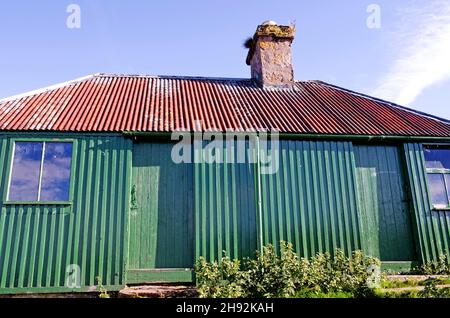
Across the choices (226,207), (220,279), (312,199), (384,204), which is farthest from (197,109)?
(384,204)

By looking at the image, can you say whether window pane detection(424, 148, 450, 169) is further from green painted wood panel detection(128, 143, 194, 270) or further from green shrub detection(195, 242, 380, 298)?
green painted wood panel detection(128, 143, 194, 270)

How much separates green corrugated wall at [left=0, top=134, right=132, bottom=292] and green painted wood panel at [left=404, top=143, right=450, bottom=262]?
25.0ft

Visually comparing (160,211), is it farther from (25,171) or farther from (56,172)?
(25,171)

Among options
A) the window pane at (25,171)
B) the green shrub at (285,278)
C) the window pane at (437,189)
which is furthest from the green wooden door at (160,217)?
the window pane at (437,189)

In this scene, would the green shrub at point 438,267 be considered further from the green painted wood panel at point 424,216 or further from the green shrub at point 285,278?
the green shrub at point 285,278

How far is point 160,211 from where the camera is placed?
9516 mm

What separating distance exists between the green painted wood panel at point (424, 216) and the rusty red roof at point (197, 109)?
2.49ft

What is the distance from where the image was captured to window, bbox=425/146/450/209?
10406 millimetres

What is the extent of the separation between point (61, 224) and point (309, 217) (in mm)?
6037

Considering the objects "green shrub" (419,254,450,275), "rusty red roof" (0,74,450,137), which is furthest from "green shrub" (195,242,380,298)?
"rusty red roof" (0,74,450,137)

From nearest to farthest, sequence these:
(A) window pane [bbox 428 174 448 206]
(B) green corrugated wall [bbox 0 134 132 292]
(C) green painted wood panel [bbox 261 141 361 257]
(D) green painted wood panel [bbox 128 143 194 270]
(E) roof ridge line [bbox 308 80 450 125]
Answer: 1. (B) green corrugated wall [bbox 0 134 132 292]
2. (D) green painted wood panel [bbox 128 143 194 270]
3. (C) green painted wood panel [bbox 261 141 361 257]
4. (A) window pane [bbox 428 174 448 206]
5. (E) roof ridge line [bbox 308 80 450 125]

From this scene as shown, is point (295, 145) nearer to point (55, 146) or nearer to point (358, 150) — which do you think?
point (358, 150)

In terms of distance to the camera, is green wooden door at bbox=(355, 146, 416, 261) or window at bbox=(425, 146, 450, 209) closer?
green wooden door at bbox=(355, 146, 416, 261)
